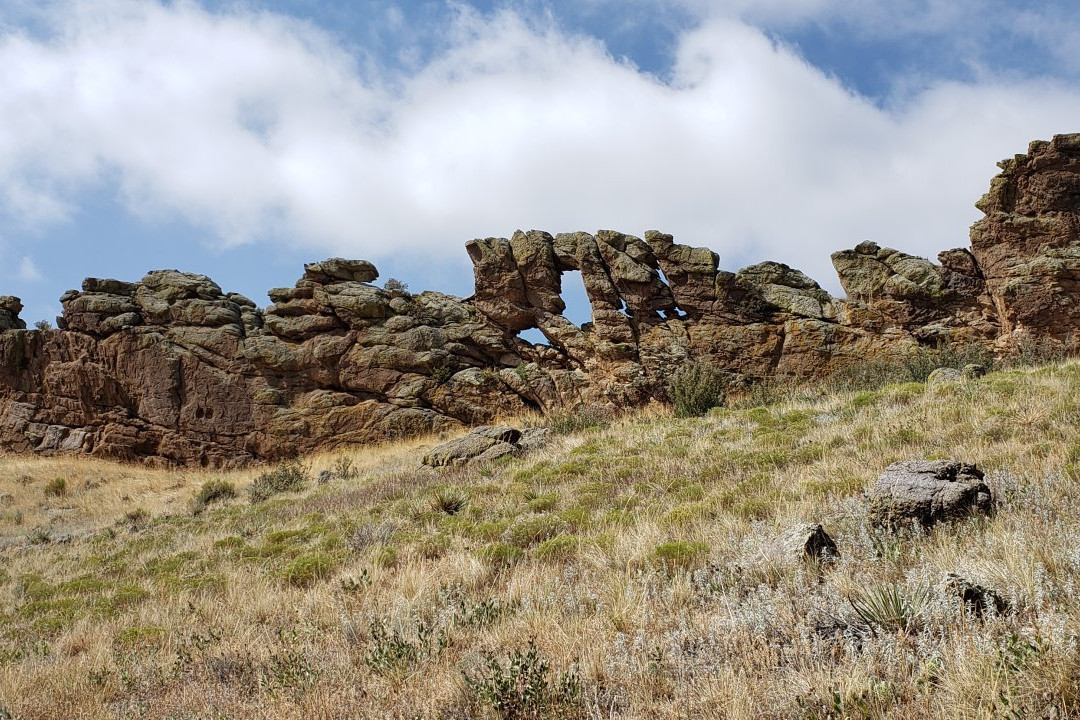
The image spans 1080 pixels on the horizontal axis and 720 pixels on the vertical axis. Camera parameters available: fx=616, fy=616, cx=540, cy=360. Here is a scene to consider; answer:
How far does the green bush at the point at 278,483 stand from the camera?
17.8 m

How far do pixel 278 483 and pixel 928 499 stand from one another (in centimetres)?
1798

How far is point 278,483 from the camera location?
1912cm

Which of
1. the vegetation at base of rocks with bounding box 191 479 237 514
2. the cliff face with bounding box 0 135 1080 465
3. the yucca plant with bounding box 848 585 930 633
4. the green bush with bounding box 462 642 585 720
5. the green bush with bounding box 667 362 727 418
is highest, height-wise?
the cliff face with bounding box 0 135 1080 465

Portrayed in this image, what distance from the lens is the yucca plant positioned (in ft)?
12.5

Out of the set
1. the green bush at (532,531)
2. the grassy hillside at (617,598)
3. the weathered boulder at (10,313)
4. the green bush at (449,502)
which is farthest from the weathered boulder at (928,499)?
the weathered boulder at (10,313)

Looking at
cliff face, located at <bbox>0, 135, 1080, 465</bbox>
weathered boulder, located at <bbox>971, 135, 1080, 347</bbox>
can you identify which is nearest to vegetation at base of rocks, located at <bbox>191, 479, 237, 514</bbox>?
cliff face, located at <bbox>0, 135, 1080, 465</bbox>

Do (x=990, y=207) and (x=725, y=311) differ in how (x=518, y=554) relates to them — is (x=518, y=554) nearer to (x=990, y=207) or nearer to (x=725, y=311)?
(x=725, y=311)

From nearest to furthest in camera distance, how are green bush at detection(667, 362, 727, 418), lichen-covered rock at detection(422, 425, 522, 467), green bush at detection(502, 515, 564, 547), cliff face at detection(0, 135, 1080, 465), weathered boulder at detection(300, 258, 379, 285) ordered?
green bush at detection(502, 515, 564, 547) < lichen-covered rock at detection(422, 425, 522, 467) < green bush at detection(667, 362, 727, 418) < cliff face at detection(0, 135, 1080, 465) < weathered boulder at detection(300, 258, 379, 285)

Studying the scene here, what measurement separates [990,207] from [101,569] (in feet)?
97.6

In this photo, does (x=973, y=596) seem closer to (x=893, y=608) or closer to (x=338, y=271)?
(x=893, y=608)

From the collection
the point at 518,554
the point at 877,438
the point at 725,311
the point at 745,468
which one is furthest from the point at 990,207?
the point at 518,554

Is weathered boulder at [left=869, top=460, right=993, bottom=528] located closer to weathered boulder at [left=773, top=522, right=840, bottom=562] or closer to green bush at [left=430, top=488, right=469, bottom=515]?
weathered boulder at [left=773, top=522, right=840, bottom=562]

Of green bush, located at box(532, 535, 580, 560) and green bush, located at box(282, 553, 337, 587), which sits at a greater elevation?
green bush, located at box(532, 535, 580, 560)

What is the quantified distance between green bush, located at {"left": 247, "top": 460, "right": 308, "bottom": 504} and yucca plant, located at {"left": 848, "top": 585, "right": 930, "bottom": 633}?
16319 millimetres
